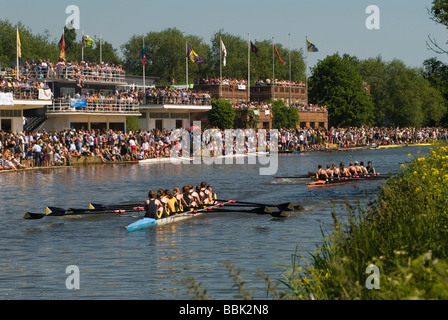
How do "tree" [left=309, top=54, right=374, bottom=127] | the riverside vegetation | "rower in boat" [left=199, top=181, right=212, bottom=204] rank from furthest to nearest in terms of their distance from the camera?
"tree" [left=309, top=54, right=374, bottom=127]
"rower in boat" [left=199, top=181, right=212, bottom=204]
the riverside vegetation

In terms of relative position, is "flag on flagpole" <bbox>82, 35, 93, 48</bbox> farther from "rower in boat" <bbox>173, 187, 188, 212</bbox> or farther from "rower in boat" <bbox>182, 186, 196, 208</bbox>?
"rower in boat" <bbox>173, 187, 188, 212</bbox>

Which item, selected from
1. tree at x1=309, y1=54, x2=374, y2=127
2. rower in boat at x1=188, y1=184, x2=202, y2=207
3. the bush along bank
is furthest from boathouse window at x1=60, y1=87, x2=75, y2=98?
tree at x1=309, y1=54, x2=374, y2=127

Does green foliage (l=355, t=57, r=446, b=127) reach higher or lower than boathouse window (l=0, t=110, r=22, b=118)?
higher

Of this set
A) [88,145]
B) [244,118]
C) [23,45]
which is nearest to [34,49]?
[23,45]

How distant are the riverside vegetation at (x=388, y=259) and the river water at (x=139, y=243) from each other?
3.25 ft

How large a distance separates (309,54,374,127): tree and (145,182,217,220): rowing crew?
3449 inches

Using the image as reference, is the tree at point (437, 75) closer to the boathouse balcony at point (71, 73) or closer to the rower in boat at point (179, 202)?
the rower in boat at point (179, 202)

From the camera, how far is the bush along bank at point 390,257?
31.2ft

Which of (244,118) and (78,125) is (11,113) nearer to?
(78,125)

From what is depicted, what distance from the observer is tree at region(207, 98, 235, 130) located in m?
85.5

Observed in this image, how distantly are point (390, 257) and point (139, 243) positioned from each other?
12.9m

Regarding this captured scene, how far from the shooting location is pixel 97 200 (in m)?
36.8

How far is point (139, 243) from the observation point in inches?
938

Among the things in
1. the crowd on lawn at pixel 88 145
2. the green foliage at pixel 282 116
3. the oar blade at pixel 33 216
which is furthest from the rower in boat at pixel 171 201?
the green foliage at pixel 282 116
